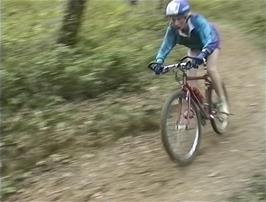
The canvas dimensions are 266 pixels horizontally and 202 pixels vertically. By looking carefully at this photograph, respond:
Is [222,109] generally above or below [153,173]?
above

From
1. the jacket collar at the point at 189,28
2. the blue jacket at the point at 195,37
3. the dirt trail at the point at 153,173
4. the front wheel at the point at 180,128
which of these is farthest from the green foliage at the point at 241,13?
the front wheel at the point at 180,128

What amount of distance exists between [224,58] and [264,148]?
4.71 meters

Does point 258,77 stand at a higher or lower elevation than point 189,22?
lower

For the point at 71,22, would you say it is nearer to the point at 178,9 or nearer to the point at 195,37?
the point at 195,37

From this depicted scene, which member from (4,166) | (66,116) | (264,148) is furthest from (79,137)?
(264,148)

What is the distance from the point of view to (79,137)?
268 inches

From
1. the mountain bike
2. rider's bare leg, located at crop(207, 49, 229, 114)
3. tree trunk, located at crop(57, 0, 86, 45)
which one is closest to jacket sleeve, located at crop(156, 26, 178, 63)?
the mountain bike

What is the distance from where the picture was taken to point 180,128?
5.89m

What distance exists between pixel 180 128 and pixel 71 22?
4.19 meters

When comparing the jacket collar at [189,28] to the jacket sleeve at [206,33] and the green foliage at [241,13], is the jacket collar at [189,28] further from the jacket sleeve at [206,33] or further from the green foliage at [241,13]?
the green foliage at [241,13]

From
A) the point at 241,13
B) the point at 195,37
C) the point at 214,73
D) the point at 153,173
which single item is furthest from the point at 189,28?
the point at 241,13

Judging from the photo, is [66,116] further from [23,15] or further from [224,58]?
[23,15]

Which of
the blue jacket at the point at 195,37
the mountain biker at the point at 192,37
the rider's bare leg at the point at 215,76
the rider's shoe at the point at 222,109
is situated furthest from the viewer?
the rider's shoe at the point at 222,109

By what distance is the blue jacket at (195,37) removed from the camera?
5926 millimetres
